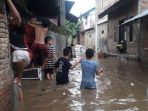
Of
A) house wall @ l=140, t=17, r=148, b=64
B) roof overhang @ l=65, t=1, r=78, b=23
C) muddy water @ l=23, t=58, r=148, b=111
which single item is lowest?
muddy water @ l=23, t=58, r=148, b=111

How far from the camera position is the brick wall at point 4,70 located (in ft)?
17.8

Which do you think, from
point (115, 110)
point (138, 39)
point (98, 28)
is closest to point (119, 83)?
point (115, 110)

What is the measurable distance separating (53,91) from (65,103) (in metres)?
1.56

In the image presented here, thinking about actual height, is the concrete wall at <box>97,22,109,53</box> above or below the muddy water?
above

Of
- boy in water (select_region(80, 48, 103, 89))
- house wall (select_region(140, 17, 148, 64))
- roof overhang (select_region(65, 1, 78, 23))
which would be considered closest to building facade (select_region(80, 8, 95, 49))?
roof overhang (select_region(65, 1, 78, 23))

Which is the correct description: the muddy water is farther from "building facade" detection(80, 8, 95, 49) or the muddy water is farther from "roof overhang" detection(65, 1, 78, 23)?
"building facade" detection(80, 8, 95, 49)

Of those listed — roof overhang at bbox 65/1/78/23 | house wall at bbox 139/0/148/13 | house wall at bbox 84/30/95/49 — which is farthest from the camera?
house wall at bbox 84/30/95/49

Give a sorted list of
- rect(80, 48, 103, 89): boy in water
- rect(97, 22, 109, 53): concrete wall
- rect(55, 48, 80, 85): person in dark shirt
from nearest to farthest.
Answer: rect(80, 48, 103, 89): boy in water → rect(55, 48, 80, 85): person in dark shirt → rect(97, 22, 109, 53): concrete wall

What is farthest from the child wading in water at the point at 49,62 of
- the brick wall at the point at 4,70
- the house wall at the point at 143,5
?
the house wall at the point at 143,5

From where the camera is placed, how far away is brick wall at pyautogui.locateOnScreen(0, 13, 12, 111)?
17.8 ft

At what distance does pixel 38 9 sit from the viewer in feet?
41.7

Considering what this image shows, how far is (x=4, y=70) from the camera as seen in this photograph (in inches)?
219

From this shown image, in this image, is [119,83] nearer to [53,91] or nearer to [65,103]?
[53,91]

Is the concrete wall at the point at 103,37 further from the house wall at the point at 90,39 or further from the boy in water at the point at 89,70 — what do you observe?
the boy in water at the point at 89,70
